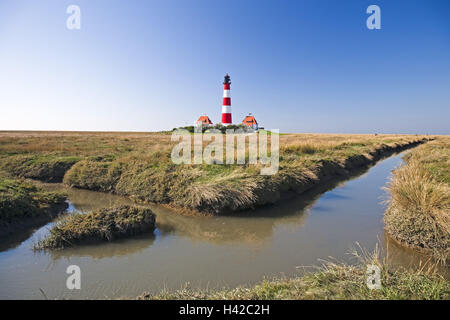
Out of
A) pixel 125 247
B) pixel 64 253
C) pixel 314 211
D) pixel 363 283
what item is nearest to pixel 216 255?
pixel 125 247

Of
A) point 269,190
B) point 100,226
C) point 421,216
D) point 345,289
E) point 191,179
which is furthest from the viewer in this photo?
point 191,179

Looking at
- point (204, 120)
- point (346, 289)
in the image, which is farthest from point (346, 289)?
point (204, 120)

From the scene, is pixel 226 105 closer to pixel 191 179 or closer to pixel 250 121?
pixel 250 121

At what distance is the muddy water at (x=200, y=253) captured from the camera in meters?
4.24

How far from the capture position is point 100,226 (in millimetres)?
5871

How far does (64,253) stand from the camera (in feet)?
17.1

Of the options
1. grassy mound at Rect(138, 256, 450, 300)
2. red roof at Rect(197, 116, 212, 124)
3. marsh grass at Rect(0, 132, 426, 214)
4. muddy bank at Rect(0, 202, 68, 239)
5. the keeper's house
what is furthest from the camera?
red roof at Rect(197, 116, 212, 124)

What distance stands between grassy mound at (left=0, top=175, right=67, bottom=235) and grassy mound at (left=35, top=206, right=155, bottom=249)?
5.31 feet

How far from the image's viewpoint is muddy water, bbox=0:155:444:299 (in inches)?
167

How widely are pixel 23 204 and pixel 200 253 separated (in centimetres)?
583

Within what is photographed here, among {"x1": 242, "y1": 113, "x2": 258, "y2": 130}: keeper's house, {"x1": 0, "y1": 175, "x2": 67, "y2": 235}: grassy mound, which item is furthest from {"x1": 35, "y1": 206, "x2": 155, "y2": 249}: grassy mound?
{"x1": 242, "y1": 113, "x2": 258, "y2": 130}: keeper's house

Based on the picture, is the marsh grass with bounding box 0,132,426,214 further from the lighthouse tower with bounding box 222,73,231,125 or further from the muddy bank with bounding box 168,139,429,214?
the lighthouse tower with bounding box 222,73,231,125

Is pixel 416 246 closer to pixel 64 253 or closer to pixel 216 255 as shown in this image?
pixel 216 255

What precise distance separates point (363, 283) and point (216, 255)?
305 centimetres
